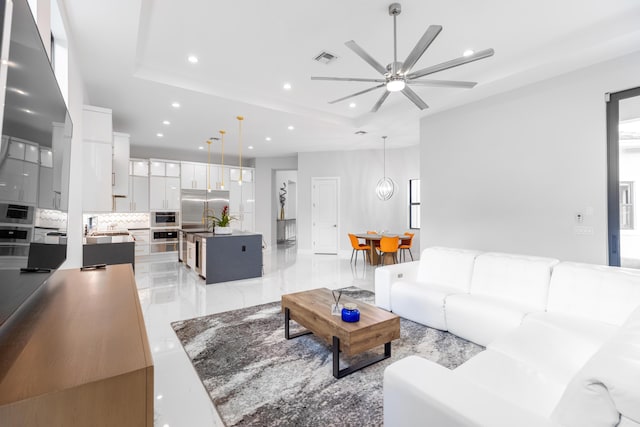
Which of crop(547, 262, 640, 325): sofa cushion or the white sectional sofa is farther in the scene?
crop(547, 262, 640, 325): sofa cushion

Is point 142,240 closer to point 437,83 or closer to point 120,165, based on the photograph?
point 120,165

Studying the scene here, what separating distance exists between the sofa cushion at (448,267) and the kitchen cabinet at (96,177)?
448 centimetres

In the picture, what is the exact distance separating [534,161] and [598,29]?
1.53 meters

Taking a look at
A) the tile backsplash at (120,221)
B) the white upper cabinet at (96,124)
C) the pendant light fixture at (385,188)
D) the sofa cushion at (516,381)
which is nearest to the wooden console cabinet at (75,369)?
the sofa cushion at (516,381)

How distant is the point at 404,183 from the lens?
27.2 feet

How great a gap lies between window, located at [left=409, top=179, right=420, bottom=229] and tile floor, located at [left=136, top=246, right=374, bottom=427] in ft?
6.35

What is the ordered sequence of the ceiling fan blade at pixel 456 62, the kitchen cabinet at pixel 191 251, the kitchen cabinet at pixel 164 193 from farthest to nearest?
the kitchen cabinet at pixel 164 193
the kitchen cabinet at pixel 191 251
the ceiling fan blade at pixel 456 62

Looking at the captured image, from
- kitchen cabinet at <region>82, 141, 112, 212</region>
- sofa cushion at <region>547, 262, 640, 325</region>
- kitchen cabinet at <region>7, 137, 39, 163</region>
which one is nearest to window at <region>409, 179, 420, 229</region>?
sofa cushion at <region>547, 262, 640, 325</region>

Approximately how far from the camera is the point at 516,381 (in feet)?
5.33

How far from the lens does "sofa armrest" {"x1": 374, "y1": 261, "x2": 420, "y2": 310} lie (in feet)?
12.4

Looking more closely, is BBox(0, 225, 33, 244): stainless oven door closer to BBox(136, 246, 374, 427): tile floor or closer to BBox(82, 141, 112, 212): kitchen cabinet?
BBox(136, 246, 374, 427): tile floor

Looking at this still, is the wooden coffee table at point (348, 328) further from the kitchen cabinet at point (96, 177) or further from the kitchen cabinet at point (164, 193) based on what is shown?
the kitchen cabinet at point (164, 193)

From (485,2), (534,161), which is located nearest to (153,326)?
(485,2)

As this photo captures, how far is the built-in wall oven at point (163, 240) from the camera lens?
7957 millimetres
